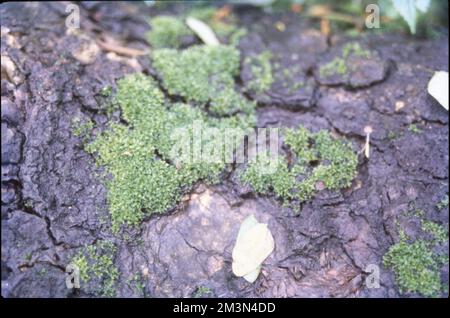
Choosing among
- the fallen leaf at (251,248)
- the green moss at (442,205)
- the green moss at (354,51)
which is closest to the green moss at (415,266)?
the green moss at (442,205)

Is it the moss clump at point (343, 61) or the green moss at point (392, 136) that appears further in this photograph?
the moss clump at point (343, 61)

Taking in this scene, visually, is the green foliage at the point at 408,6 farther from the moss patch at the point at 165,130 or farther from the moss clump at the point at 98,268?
the moss clump at the point at 98,268

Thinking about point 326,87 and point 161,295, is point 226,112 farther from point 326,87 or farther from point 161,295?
point 161,295

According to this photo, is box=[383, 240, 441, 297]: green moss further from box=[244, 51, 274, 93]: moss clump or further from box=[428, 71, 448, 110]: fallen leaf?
box=[244, 51, 274, 93]: moss clump

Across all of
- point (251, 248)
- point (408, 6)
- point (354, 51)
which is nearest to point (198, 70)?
point (354, 51)

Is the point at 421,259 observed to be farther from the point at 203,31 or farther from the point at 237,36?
the point at 203,31

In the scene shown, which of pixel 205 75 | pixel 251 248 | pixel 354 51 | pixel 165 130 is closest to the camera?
pixel 251 248

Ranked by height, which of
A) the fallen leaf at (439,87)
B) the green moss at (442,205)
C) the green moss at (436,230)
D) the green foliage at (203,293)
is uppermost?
the fallen leaf at (439,87)
